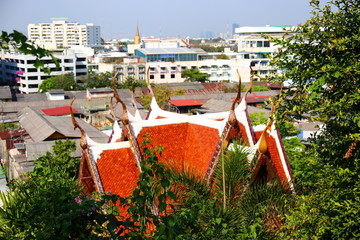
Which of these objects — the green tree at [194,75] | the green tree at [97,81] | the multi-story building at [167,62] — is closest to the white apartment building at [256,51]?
the green tree at [194,75]

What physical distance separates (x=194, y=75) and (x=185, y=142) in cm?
7216

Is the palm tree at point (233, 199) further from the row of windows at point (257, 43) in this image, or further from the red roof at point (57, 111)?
the row of windows at point (257, 43)

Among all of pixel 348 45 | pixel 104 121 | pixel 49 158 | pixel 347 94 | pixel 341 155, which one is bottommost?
pixel 104 121

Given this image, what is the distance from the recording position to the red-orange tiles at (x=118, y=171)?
44.2ft

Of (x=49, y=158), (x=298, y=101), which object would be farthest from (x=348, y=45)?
(x=49, y=158)

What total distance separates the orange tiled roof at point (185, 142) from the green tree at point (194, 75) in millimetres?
71147

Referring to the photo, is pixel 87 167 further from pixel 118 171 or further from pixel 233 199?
pixel 233 199

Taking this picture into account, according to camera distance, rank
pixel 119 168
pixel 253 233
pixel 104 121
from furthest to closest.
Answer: pixel 104 121
pixel 119 168
pixel 253 233

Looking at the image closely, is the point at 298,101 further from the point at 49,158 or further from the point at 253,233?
the point at 49,158

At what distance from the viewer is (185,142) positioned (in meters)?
14.8

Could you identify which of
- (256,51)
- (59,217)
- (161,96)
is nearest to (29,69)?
(161,96)

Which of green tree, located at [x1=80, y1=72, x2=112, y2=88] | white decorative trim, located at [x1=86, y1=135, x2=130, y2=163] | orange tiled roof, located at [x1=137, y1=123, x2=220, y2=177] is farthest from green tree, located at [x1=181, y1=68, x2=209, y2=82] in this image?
white decorative trim, located at [x1=86, y1=135, x2=130, y2=163]

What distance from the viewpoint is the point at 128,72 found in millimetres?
88438

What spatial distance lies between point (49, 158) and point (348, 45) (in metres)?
12.7
